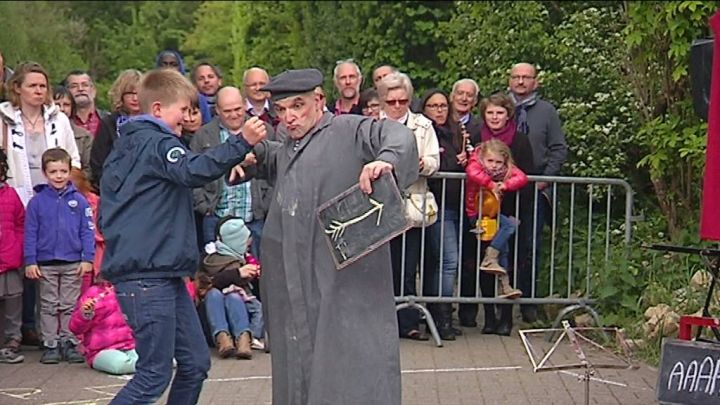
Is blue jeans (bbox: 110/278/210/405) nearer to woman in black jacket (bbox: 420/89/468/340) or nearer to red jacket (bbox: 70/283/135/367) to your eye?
red jacket (bbox: 70/283/135/367)

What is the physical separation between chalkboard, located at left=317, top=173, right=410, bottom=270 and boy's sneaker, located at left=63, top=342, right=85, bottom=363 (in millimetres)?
4124

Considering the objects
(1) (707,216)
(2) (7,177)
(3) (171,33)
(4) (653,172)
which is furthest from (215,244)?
(3) (171,33)

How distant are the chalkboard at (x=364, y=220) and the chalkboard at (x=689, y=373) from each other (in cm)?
153

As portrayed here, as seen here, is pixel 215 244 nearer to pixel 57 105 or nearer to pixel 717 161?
pixel 57 105

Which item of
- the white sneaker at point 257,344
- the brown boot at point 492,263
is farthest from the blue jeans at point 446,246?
the white sneaker at point 257,344

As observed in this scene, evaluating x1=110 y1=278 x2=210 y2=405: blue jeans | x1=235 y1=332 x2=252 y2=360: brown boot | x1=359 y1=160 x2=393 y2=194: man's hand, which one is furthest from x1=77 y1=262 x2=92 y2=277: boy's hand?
x1=359 y1=160 x2=393 y2=194: man's hand

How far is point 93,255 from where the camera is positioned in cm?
1010

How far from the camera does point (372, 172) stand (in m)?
6.28

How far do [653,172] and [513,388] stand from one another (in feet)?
8.99

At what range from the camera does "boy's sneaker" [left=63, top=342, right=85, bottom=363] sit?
1000 cm

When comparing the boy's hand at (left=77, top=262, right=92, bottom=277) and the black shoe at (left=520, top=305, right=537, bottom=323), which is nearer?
the boy's hand at (left=77, top=262, right=92, bottom=277)

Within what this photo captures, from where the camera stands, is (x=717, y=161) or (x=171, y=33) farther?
(x=171, y=33)

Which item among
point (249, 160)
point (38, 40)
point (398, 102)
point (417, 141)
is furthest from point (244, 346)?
point (38, 40)

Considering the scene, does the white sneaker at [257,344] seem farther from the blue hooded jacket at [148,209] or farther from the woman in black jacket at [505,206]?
the blue hooded jacket at [148,209]
